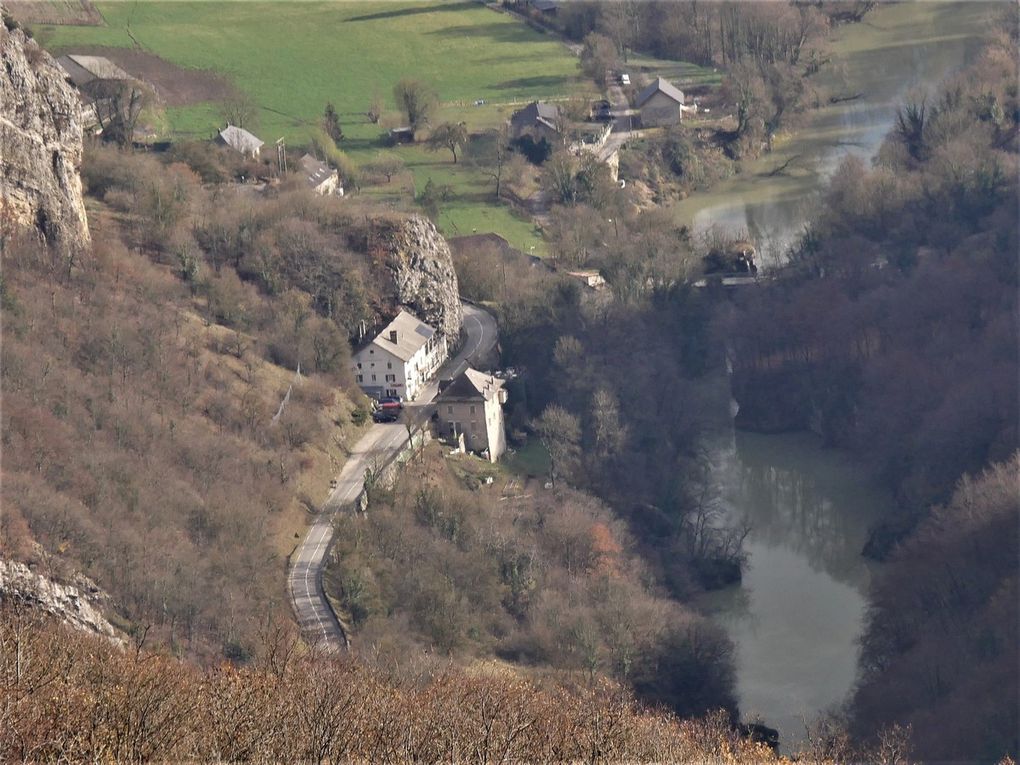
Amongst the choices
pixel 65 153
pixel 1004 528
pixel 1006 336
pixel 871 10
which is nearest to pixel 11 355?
pixel 65 153

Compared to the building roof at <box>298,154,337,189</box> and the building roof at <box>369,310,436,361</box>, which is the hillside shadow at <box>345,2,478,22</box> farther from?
the building roof at <box>369,310,436,361</box>

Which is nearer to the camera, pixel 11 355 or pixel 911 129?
pixel 11 355

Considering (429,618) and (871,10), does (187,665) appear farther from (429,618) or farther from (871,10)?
(871,10)

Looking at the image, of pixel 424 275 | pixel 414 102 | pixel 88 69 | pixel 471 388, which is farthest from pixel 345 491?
pixel 414 102

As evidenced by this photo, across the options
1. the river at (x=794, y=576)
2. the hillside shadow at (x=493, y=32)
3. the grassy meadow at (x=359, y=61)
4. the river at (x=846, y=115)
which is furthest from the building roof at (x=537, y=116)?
the river at (x=794, y=576)

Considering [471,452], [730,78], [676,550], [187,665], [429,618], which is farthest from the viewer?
[730,78]

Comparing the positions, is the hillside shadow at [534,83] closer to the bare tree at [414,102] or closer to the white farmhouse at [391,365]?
the bare tree at [414,102]

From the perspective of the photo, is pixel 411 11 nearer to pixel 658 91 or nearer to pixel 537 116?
pixel 658 91

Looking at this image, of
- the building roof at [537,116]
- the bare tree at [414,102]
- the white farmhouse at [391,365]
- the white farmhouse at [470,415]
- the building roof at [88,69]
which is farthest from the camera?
the building roof at [537,116]
